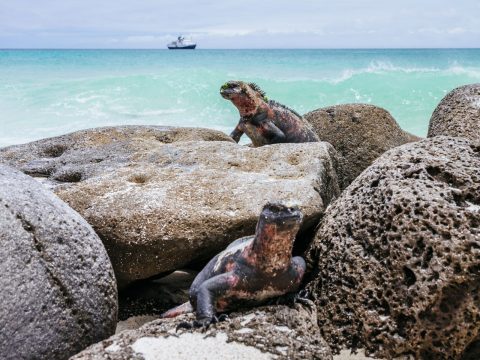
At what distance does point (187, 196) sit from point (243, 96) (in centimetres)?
209

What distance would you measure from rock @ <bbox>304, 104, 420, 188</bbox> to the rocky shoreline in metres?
1.98

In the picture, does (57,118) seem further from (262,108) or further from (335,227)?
(335,227)

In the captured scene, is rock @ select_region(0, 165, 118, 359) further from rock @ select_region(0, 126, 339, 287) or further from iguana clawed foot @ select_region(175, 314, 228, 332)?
iguana clawed foot @ select_region(175, 314, 228, 332)

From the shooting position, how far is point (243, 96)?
5582 millimetres

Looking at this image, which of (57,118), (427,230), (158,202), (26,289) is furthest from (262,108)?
(57,118)

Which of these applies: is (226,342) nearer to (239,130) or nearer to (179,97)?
(239,130)

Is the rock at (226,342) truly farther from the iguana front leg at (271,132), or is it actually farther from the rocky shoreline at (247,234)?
the iguana front leg at (271,132)

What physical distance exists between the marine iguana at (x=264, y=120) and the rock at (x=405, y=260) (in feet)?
7.55

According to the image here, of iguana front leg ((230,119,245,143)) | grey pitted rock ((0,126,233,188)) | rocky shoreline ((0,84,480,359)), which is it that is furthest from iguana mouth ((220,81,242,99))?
rocky shoreline ((0,84,480,359))

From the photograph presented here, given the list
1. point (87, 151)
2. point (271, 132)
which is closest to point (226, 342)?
point (87, 151)

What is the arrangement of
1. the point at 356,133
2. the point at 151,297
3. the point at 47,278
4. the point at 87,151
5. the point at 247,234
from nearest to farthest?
1. the point at 47,278
2. the point at 247,234
3. the point at 151,297
4. the point at 87,151
5. the point at 356,133

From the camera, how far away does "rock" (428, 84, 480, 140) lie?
18.1 ft

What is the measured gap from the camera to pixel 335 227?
3.34 metres

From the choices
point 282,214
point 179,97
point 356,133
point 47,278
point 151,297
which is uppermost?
point 282,214
